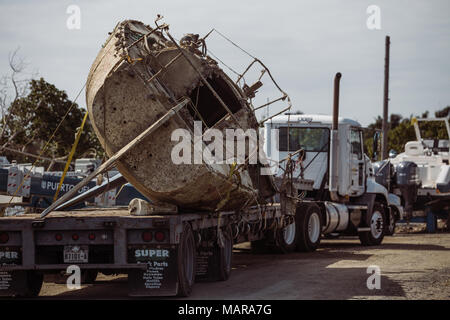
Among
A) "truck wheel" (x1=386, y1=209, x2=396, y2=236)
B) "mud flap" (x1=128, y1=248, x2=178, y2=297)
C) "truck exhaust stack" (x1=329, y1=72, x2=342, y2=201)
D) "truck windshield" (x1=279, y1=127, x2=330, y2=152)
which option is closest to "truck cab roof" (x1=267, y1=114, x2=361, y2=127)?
"truck windshield" (x1=279, y1=127, x2=330, y2=152)

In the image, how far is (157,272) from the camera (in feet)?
32.1

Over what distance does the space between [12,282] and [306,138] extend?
33.7ft

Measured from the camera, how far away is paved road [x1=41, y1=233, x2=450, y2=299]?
1056 centimetres

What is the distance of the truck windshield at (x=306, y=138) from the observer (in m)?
18.9

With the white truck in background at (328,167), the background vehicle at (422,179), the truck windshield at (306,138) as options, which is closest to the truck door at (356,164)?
the white truck in background at (328,167)

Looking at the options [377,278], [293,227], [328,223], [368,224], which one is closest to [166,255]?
[377,278]

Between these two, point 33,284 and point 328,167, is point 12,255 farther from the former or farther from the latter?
point 328,167

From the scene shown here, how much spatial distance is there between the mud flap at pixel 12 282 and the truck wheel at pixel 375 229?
448 inches

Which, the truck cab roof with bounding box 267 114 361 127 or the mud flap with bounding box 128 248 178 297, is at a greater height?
the truck cab roof with bounding box 267 114 361 127

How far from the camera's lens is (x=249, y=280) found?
479 inches

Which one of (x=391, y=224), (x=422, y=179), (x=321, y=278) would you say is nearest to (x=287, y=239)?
(x=321, y=278)

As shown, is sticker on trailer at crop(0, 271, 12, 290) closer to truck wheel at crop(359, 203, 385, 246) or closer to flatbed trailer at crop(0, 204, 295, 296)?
flatbed trailer at crop(0, 204, 295, 296)

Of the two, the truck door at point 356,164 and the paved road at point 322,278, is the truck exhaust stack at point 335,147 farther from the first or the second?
the paved road at point 322,278
